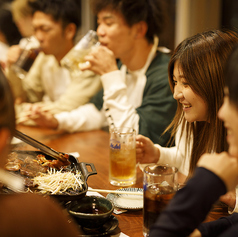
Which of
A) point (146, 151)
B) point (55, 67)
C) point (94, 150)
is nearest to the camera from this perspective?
point (146, 151)

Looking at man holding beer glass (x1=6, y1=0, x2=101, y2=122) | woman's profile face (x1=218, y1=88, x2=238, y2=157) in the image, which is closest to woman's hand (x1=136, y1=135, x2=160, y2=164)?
woman's profile face (x1=218, y1=88, x2=238, y2=157)

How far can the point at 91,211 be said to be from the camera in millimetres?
994

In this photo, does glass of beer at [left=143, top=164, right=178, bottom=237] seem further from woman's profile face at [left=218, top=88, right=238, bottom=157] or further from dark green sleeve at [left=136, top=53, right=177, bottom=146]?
dark green sleeve at [left=136, top=53, right=177, bottom=146]

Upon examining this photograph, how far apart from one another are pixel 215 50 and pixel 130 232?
0.72 meters

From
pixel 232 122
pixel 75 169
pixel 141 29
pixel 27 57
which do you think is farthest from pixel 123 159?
pixel 27 57

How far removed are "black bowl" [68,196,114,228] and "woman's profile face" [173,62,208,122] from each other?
51cm

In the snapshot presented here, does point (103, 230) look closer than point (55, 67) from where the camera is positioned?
Yes

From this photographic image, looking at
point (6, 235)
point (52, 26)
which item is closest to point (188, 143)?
point (6, 235)

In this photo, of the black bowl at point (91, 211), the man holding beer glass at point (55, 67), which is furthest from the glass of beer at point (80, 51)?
the black bowl at point (91, 211)

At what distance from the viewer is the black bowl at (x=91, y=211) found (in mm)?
904

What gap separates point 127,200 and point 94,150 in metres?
0.72

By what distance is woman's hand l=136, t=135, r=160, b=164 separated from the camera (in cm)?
155

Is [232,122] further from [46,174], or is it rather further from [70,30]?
[70,30]

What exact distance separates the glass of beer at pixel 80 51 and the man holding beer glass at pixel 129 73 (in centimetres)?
4
